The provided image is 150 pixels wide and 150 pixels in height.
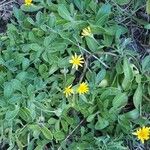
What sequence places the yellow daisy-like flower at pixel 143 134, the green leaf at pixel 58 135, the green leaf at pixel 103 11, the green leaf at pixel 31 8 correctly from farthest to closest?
1. the green leaf at pixel 31 8
2. the green leaf at pixel 103 11
3. the green leaf at pixel 58 135
4. the yellow daisy-like flower at pixel 143 134

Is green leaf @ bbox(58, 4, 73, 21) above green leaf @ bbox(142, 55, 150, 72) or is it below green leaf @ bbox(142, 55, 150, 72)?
above

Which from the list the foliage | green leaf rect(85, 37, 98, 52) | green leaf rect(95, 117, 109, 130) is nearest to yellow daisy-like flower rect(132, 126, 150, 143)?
the foliage

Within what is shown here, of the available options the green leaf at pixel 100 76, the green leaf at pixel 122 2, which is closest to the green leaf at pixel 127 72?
the green leaf at pixel 100 76

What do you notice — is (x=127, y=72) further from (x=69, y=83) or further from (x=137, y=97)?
(x=69, y=83)

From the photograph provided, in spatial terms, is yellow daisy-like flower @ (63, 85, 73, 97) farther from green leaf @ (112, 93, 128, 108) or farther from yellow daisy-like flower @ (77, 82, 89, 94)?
green leaf @ (112, 93, 128, 108)

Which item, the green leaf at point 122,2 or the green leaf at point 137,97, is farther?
the green leaf at point 122,2

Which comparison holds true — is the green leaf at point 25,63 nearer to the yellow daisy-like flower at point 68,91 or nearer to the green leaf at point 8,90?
the green leaf at point 8,90

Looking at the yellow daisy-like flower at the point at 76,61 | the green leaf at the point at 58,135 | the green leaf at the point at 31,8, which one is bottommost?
the green leaf at the point at 58,135
